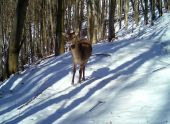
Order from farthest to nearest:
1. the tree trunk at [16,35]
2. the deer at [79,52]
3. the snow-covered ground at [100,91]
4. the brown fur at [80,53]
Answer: the tree trunk at [16,35] → the brown fur at [80,53] → the deer at [79,52] → the snow-covered ground at [100,91]

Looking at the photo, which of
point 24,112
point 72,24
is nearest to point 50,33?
point 72,24

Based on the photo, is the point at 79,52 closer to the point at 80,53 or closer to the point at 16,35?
the point at 80,53

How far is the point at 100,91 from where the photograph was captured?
9438 mm

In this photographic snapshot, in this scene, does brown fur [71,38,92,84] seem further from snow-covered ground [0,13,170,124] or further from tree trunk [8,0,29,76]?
tree trunk [8,0,29,76]

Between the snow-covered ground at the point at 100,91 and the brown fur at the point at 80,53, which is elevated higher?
the brown fur at the point at 80,53

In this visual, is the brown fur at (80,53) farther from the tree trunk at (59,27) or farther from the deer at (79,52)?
the tree trunk at (59,27)

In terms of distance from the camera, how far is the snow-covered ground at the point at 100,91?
761cm

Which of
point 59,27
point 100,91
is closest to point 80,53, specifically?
point 100,91

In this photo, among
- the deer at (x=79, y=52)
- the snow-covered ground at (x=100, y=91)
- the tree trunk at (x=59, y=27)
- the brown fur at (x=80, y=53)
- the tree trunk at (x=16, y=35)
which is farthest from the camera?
the tree trunk at (x=59, y=27)

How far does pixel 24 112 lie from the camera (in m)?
9.19

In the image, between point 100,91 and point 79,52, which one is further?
point 79,52

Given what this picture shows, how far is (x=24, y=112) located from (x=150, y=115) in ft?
10.9

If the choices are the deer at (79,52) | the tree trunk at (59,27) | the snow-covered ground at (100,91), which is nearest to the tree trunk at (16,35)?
the snow-covered ground at (100,91)

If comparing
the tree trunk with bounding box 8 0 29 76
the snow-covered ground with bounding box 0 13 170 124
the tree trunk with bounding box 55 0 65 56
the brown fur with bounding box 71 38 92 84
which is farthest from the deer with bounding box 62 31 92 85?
the tree trunk with bounding box 55 0 65 56
